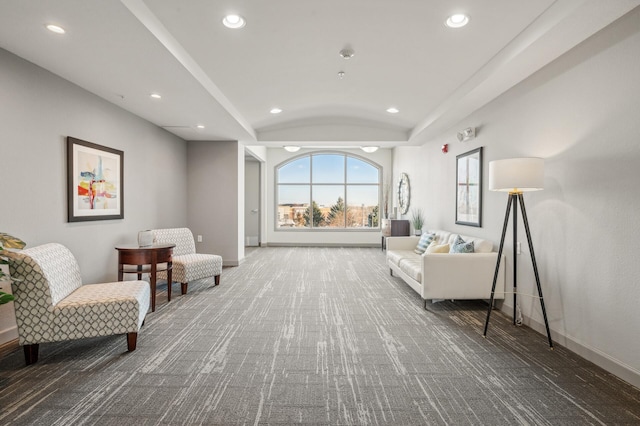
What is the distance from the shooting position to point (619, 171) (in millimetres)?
2428

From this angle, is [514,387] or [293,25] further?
[293,25]

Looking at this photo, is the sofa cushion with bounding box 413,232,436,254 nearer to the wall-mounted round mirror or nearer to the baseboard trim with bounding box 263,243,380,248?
the wall-mounted round mirror

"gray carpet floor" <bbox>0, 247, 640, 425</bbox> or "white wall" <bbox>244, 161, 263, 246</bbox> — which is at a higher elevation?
"white wall" <bbox>244, 161, 263, 246</bbox>

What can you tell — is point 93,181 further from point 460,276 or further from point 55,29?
point 460,276

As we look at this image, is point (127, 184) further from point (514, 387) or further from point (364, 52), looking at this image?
point (514, 387)

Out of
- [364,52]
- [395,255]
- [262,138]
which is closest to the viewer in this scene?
[364,52]

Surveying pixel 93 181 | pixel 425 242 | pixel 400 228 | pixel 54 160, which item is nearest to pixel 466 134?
pixel 425 242

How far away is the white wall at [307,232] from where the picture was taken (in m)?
9.73

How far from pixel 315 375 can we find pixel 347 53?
2.92 m

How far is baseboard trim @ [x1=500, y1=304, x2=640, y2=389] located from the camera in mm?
2314

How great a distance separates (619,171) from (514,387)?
67.0 inches

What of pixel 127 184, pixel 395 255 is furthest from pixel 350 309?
pixel 127 184

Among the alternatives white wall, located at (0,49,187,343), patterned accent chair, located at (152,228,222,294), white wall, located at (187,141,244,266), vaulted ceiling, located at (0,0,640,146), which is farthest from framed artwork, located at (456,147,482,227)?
white wall, located at (0,49,187,343)

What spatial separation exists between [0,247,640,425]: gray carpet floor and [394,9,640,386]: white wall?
0.30 metres
